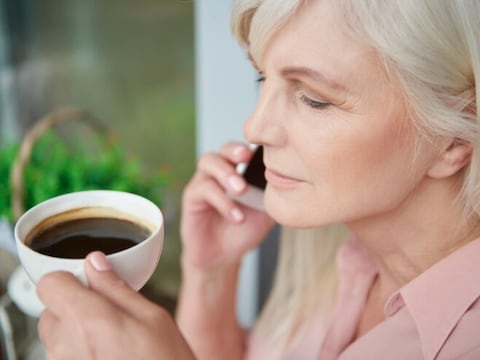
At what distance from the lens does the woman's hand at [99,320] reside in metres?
0.52

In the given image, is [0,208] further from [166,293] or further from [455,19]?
[455,19]

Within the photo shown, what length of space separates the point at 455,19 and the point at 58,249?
16.3 inches

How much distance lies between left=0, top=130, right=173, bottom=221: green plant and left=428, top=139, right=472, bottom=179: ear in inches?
28.6

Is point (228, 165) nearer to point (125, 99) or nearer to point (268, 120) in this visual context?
point (268, 120)

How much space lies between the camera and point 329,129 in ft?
2.31

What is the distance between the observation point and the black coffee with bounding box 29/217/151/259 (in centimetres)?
57

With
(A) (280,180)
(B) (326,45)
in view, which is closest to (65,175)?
(A) (280,180)

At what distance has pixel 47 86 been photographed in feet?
6.68

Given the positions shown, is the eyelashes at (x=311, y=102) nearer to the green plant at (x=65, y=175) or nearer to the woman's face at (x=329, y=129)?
the woman's face at (x=329, y=129)

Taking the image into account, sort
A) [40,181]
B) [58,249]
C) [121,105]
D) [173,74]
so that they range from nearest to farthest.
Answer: [58,249] < [40,181] < [173,74] < [121,105]

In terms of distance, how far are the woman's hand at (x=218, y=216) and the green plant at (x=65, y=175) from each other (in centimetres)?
35

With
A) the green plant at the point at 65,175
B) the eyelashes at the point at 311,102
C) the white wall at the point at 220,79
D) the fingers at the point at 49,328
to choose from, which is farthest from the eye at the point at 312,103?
the green plant at the point at 65,175

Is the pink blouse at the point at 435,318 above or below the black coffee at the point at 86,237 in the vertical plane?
below

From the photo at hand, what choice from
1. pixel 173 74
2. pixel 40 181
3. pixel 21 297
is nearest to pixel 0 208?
pixel 40 181
